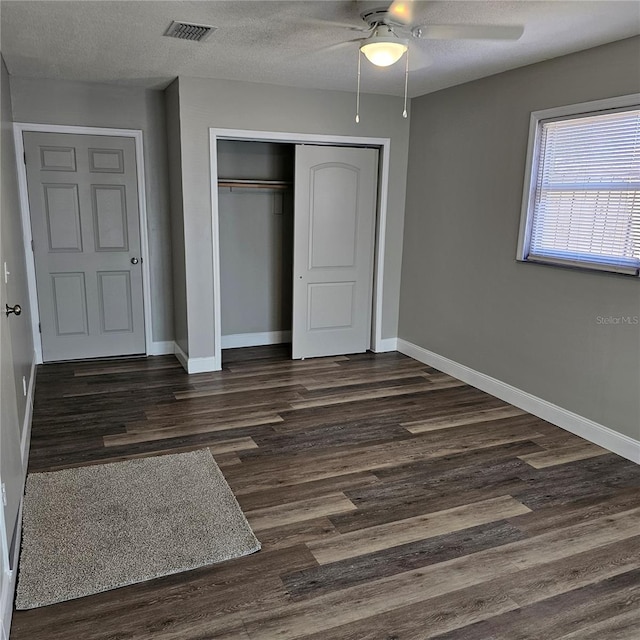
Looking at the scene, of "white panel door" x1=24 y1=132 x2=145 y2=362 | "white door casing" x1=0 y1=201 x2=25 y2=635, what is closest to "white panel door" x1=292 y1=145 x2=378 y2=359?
"white panel door" x1=24 y1=132 x2=145 y2=362

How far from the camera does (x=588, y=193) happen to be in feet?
11.8

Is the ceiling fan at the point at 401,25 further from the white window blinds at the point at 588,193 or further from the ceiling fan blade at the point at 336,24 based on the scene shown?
the white window blinds at the point at 588,193

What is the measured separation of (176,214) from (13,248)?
152cm

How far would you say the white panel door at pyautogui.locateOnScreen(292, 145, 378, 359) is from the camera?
5176 millimetres

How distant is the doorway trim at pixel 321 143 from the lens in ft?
15.5

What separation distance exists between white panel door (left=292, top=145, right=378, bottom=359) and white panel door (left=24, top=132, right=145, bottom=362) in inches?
62.3

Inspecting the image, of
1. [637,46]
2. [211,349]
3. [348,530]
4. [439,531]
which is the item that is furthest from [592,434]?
[211,349]

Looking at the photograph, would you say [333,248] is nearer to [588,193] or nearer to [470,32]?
[588,193]

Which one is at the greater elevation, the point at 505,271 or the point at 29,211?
the point at 29,211

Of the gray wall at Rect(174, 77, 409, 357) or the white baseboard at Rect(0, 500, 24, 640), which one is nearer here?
the white baseboard at Rect(0, 500, 24, 640)

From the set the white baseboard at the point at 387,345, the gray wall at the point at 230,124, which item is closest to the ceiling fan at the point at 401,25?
the gray wall at the point at 230,124

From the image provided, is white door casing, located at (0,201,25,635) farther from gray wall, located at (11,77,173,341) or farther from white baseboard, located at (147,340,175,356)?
white baseboard, located at (147,340,175,356)

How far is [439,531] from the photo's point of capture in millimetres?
2689

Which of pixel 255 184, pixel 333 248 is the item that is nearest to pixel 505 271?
pixel 333 248
